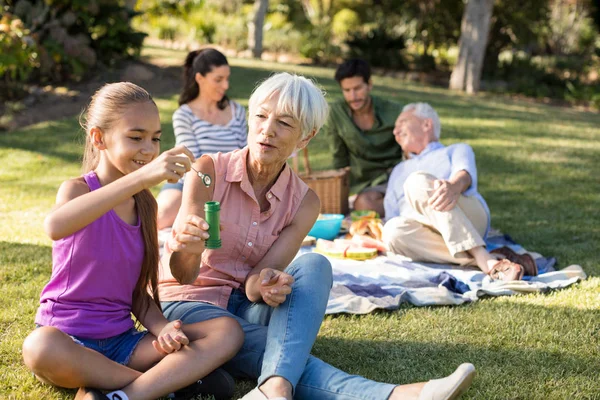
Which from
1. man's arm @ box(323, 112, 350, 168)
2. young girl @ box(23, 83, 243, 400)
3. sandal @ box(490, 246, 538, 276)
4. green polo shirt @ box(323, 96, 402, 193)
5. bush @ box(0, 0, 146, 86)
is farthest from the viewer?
bush @ box(0, 0, 146, 86)

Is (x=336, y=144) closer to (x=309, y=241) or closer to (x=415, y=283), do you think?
(x=309, y=241)

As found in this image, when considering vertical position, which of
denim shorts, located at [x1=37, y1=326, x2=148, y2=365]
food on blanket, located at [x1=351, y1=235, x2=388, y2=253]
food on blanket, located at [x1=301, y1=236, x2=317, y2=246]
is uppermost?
denim shorts, located at [x1=37, y1=326, x2=148, y2=365]

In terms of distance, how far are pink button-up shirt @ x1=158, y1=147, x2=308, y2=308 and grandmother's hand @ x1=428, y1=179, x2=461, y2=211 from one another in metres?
1.71

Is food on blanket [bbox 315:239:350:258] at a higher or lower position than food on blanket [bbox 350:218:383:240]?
lower

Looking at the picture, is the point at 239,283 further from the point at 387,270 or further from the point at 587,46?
the point at 587,46

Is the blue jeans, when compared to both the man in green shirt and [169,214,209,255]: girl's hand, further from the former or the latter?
the man in green shirt

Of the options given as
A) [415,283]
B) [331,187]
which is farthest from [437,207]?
[331,187]

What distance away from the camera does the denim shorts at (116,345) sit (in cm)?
272

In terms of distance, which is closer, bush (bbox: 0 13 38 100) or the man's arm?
the man's arm

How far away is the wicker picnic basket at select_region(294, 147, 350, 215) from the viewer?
5.86m

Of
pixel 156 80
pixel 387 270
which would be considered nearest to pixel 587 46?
pixel 156 80

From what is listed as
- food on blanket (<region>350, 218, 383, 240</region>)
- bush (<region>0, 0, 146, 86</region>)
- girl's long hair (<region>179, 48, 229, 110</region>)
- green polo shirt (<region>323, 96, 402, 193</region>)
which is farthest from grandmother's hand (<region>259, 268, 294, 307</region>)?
bush (<region>0, 0, 146, 86</region>)

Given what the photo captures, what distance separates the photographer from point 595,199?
707cm

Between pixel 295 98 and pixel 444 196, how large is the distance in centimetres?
194
